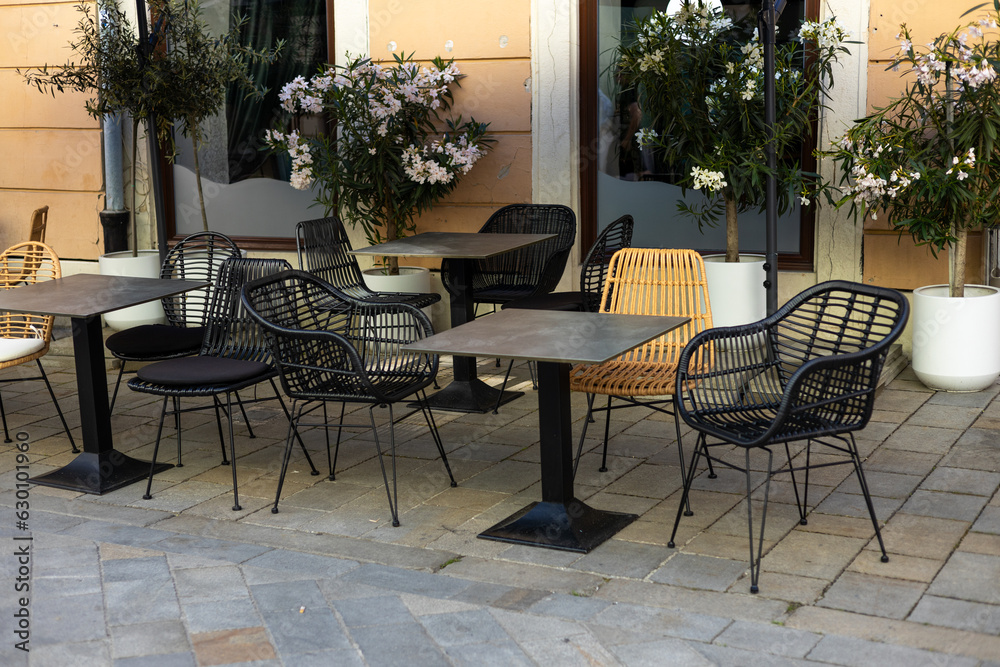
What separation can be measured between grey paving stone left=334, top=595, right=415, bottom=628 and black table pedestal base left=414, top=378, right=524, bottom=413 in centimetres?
240

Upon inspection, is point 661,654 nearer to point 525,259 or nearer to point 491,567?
point 491,567

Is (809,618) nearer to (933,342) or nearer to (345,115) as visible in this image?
(933,342)

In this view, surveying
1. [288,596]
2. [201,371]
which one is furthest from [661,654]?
[201,371]

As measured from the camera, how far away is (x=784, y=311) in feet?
13.1

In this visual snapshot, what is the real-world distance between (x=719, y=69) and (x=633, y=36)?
0.91m

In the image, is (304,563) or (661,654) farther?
(304,563)

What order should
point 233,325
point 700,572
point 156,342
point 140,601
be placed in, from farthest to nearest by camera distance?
point 156,342 < point 233,325 < point 700,572 < point 140,601

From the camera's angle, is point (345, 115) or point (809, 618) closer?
point (809, 618)

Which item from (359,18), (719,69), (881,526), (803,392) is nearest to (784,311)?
(803,392)

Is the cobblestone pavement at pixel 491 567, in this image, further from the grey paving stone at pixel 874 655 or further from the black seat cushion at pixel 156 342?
the black seat cushion at pixel 156 342

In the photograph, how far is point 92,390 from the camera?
4.80 meters

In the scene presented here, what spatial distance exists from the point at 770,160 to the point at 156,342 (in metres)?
3.28

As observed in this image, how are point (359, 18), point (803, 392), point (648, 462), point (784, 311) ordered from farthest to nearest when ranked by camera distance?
point (359, 18) → point (648, 462) → point (784, 311) → point (803, 392)

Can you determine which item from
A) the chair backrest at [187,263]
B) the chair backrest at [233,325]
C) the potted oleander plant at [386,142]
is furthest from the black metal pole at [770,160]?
the chair backrest at [187,263]
